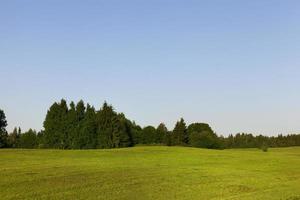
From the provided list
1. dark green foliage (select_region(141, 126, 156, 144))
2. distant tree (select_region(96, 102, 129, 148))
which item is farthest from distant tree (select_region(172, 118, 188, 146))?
distant tree (select_region(96, 102, 129, 148))

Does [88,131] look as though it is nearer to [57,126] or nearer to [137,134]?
[57,126]

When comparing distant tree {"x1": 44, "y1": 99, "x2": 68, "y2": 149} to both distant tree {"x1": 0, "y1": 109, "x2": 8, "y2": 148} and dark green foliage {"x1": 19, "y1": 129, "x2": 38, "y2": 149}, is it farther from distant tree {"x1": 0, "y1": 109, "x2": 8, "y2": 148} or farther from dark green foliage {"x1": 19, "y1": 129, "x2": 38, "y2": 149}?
dark green foliage {"x1": 19, "y1": 129, "x2": 38, "y2": 149}

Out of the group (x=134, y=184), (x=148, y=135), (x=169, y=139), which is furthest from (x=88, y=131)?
(x=134, y=184)

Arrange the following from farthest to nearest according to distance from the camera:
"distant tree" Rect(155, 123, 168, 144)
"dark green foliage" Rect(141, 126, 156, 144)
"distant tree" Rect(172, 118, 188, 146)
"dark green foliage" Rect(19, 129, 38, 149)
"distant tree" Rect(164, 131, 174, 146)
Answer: "distant tree" Rect(155, 123, 168, 144) → "dark green foliage" Rect(141, 126, 156, 144) → "distant tree" Rect(164, 131, 174, 146) → "distant tree" Rect(172, 118, 188, 146) → "dark green foliage" Rect(19, 129, 38, 149)

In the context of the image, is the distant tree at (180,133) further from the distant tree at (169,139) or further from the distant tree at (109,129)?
the distant tree at (109,129)

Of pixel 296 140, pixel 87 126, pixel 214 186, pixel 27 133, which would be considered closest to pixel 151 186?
pixel 214 186

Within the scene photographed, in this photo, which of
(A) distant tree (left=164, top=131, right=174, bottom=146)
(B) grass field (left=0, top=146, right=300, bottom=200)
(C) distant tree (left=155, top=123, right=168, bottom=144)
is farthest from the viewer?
(C) distant tree (left=155, top=123, right=168, bottom=144)

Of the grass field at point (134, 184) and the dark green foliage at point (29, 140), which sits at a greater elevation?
the dark green foliage at point (29, 140)

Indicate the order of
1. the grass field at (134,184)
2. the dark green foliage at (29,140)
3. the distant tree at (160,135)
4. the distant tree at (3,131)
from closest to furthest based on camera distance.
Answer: the grass field at (134,184)
the distant tree at (3,131)
the dark green foliage at (29,140)
the distant tree at (160,135)

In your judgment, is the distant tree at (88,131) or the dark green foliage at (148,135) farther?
the dark green foliage at (148,135)

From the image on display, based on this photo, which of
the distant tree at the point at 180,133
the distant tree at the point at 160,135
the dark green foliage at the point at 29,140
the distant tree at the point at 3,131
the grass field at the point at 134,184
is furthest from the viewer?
the distant tree at the point at 160,135

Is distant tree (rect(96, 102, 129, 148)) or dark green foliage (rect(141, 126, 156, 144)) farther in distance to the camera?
dark green foliage (rect(141, 126, 156, 144))

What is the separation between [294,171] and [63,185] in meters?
30.0

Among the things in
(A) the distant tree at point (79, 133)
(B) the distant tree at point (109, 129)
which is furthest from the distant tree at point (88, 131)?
(B) the distant tree at point (109, 129)
